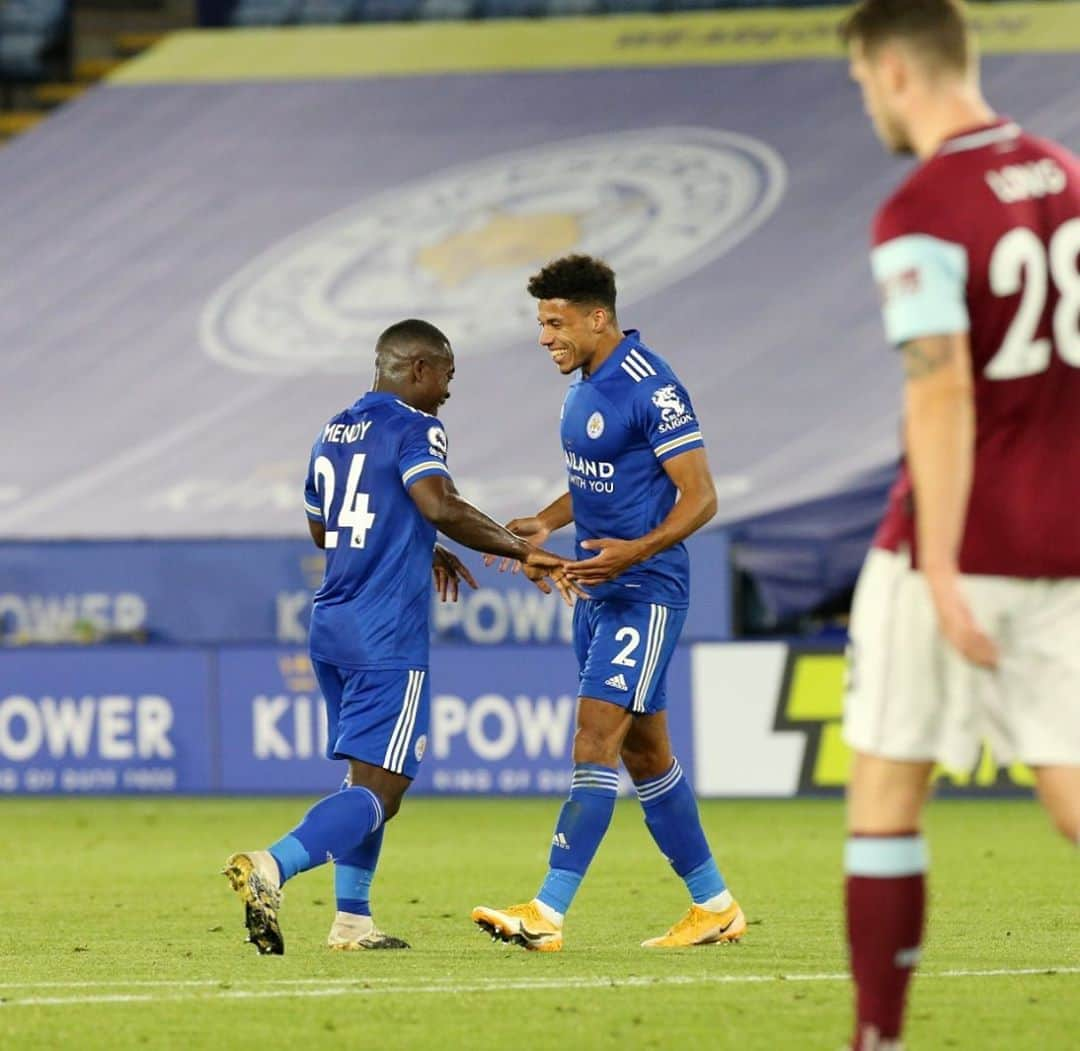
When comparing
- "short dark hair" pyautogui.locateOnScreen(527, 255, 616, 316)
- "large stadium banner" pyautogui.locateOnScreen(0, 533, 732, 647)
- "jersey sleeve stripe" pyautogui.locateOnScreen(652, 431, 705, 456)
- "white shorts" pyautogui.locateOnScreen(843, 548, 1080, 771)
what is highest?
"short dark hair" pyautogui.locateOnScreen(527, 255, 616, 316)

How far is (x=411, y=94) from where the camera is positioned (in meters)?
22.7

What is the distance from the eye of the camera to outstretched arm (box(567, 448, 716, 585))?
8.09 metres

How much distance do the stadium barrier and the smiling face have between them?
24.4ft

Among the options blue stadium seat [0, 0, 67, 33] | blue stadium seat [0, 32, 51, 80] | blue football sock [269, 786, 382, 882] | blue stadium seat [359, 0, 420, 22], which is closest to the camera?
blue football sock [269, 786, 382, 882]

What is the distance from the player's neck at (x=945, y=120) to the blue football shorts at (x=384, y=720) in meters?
3.56

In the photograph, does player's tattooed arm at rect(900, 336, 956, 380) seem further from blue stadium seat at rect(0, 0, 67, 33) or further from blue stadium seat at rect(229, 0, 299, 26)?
blue stadium seat at rect(0, 0, 67, 33)

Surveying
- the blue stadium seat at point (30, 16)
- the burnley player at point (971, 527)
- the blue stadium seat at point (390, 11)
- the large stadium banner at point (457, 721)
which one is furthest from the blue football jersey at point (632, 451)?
the blue stadium seat at point (30, 16)

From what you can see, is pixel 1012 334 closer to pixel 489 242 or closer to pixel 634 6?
pixel 489 242

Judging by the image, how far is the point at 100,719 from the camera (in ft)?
55.3

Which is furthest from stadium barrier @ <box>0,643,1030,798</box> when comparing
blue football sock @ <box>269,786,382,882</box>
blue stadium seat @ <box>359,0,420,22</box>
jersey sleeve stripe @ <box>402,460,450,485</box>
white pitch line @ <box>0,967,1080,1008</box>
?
blue stadium seat @ <box>359,0,420,22</box>

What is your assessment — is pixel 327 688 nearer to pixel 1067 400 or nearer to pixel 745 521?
pixel 1067 400

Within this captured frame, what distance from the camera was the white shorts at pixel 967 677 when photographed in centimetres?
490

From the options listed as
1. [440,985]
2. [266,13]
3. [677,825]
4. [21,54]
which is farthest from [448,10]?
[440,985]

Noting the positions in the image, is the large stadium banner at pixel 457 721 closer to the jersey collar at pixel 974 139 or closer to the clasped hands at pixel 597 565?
the clasped hands at pixel 597 565
